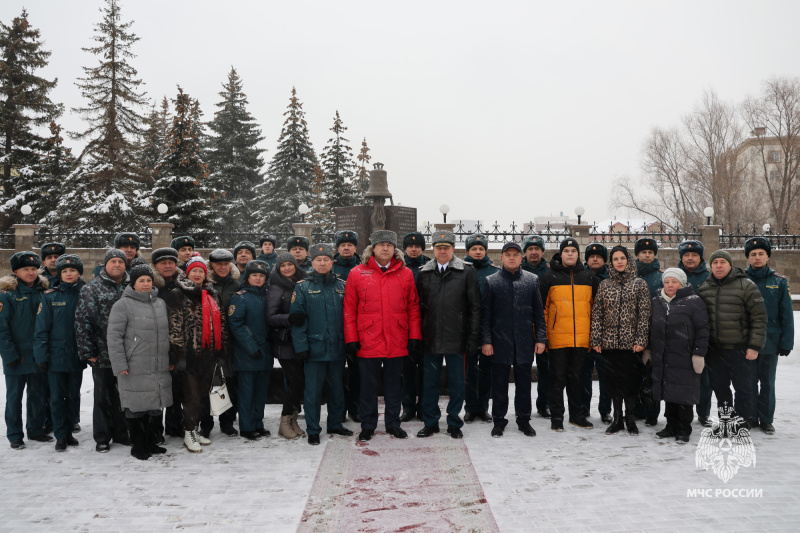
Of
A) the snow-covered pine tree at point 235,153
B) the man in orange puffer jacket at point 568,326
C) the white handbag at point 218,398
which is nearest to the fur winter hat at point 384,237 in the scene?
the man in orange puffer jacket at point 568,326

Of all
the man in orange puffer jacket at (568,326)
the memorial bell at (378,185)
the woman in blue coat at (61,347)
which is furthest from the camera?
the memorial bell at (378,185)

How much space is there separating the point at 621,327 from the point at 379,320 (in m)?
2.45

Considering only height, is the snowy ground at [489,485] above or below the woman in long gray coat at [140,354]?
below

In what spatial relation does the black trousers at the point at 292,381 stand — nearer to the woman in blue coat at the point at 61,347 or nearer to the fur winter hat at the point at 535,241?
the woman in blue coat at the point at 61,347

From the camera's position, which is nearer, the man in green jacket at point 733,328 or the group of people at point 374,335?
the group of people at point 374,335

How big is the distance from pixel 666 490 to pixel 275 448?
337cm

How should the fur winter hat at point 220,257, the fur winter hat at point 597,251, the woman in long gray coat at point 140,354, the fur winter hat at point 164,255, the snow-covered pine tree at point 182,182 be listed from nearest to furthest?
the woman in long gray coat at point 140,354
the fur winter hat at point 164,255
the fur winter hat at point 220,257
the fur winter hat at point 597,251
the snow-covered pine tree at point 182,182

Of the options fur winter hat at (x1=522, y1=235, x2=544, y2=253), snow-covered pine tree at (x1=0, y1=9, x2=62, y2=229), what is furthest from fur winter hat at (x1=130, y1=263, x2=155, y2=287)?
snow-covered pine tree at (x1=0, y1=9, x2=62, y2=229)

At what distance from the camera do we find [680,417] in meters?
4.94

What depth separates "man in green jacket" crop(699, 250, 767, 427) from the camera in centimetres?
493

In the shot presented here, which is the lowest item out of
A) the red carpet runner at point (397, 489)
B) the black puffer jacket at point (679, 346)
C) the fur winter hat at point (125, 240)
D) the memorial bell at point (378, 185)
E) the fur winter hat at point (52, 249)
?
the red carpet runner at point (397, 489)

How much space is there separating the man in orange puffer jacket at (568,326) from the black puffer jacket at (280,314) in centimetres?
275

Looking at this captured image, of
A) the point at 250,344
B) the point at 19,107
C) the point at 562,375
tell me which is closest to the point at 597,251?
the point at 562,375

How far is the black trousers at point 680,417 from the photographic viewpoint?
4.90m
